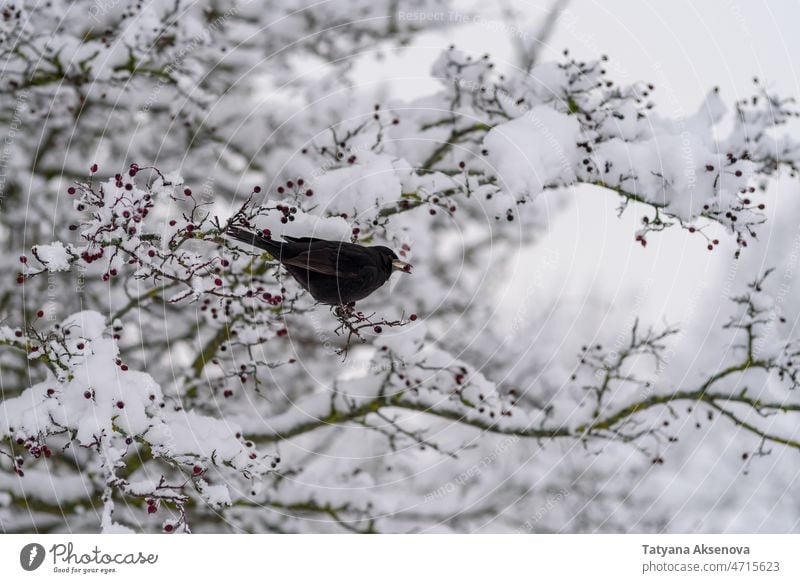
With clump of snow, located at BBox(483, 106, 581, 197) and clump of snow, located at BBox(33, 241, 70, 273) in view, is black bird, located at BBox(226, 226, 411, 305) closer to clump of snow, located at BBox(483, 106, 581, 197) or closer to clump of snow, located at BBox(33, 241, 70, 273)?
clump of snow, located at BBox(33, 241, 70, 273)

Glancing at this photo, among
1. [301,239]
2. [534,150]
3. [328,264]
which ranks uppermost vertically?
[534,150]

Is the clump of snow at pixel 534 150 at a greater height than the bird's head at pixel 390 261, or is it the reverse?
the clump of snow at pixel 534 150

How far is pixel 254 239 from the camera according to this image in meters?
2.68

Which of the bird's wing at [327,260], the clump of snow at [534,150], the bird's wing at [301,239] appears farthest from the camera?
the clump of snow at [534,150]

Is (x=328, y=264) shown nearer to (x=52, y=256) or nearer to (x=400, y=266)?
(x=400, y=266)

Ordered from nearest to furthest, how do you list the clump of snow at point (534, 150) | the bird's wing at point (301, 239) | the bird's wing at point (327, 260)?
the bird's wing at point (327, 260) → the bird's wing at point (301, 239) → the clump of snow at point (534, 150)

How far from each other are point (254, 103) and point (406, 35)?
105 centimetres

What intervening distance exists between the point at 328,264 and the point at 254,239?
330mm
